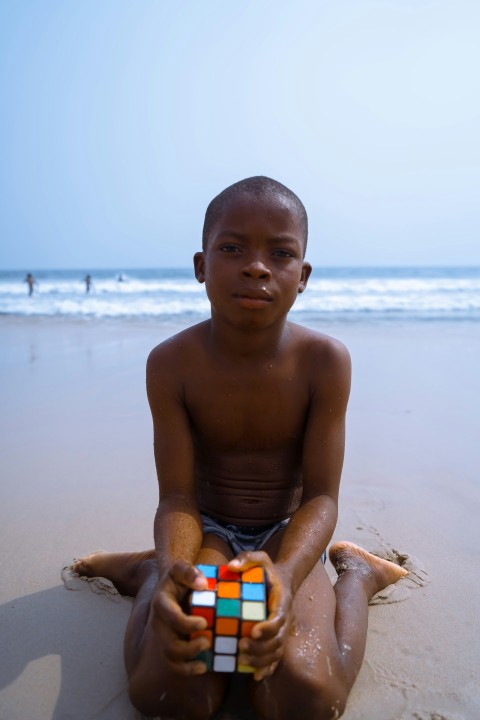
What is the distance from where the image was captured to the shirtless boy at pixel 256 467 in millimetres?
1751

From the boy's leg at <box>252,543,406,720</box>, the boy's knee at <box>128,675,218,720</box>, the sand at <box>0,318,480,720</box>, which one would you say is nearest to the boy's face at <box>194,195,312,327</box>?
the boy's leg at <box>252,543,406,720</box>

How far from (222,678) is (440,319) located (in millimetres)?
12483

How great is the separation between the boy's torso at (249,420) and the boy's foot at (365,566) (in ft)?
0.97

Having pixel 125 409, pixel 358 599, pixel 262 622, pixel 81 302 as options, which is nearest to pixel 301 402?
pixel 358 599

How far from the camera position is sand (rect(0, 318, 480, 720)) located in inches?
76.4

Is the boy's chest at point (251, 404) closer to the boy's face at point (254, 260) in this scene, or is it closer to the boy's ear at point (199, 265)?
the boy's face at point (254, 260)

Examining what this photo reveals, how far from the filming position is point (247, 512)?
2355mm

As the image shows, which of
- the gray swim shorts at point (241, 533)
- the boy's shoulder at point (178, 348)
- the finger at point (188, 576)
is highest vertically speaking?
the boy's shoulder at point (178, 348)

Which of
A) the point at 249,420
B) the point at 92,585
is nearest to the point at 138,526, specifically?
the point at 92,585

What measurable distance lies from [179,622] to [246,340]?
1002 mm

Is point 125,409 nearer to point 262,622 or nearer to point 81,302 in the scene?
point 262,622

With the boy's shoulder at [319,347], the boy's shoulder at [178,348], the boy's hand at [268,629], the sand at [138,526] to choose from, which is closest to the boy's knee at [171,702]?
the sand at [138,526]

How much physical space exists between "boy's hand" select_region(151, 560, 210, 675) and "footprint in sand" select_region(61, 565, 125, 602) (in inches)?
34.7

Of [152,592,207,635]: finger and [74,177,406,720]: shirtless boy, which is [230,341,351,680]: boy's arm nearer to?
[74,177,406,720]: shirtless boy
